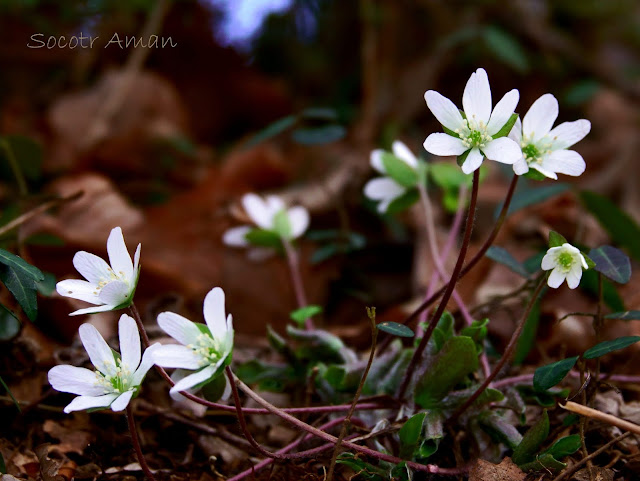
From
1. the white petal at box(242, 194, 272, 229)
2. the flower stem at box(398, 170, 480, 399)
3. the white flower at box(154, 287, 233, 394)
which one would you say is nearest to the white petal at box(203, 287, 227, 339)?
the white flower at box(154, 287, 233, 394)

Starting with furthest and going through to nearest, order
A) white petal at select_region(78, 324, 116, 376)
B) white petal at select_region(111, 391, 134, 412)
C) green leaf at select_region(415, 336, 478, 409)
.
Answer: green leaf at select_region(415, 336, 478, 409) < white petal at select_region(78, 324, 116, 376) < white petal at select_region(111, 391, 134, 412)

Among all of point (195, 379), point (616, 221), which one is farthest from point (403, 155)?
point (195, 379)

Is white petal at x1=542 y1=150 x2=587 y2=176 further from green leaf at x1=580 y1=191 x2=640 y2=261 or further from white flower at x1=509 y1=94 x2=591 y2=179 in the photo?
green leaf at x1=580 y1=191 x2=640 y2=261

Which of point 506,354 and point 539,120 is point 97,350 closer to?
point 506,354

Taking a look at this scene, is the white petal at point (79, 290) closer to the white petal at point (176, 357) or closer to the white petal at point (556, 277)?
the white petal at point (176, 357)

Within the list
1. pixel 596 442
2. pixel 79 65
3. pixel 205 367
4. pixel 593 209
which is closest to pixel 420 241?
pixel 593 209

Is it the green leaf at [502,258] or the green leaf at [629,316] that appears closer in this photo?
the green leaf at [629,316]

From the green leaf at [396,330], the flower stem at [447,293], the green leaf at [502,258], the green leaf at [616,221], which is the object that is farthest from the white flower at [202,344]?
the green leaf at [616,221]
